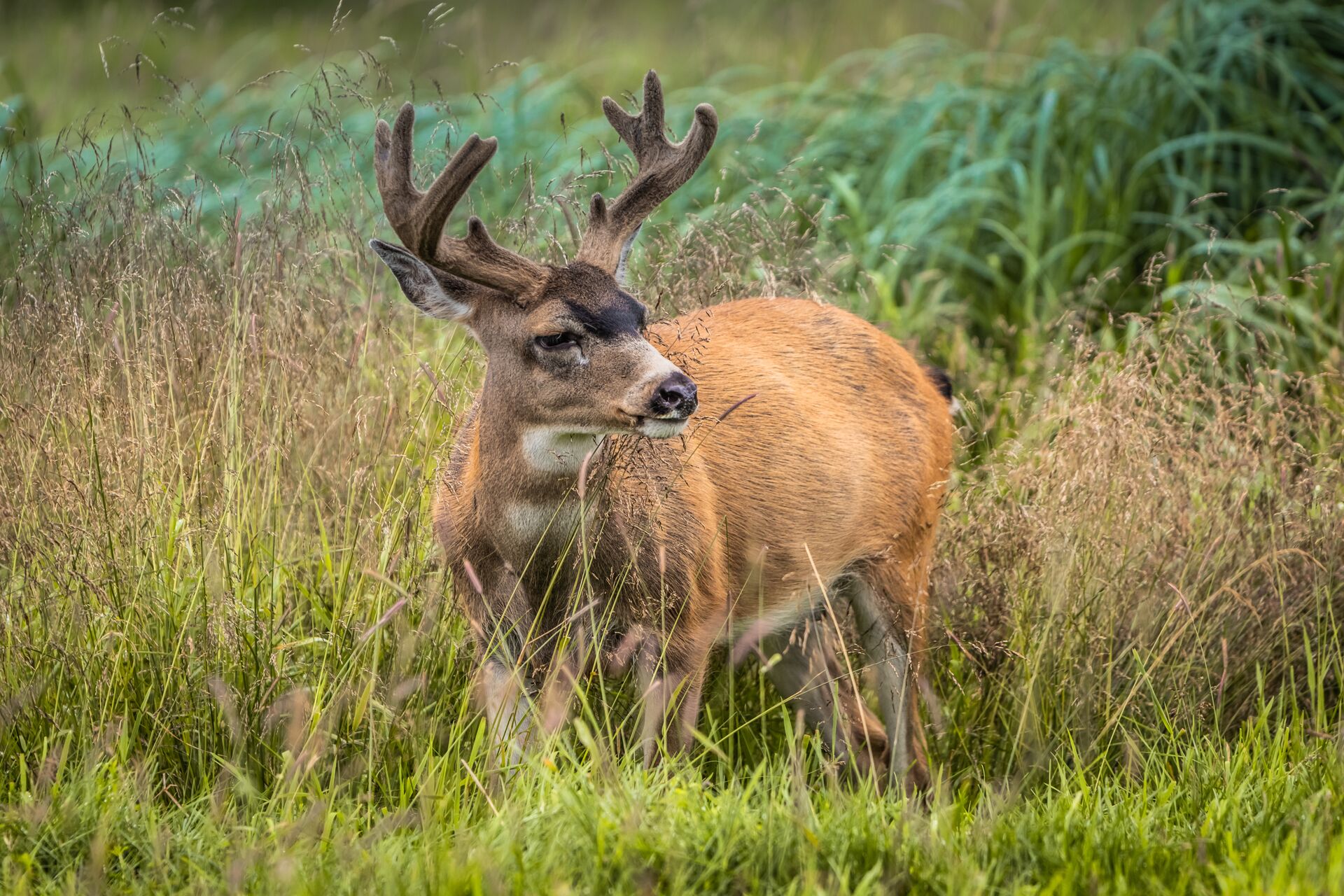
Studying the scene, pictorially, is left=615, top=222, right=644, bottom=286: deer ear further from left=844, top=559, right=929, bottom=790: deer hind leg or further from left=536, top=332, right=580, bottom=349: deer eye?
left=844, top=559, right=929, bottom=790: deer hind leg

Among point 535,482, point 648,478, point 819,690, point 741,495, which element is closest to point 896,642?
point 819,690

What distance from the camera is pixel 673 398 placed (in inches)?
130

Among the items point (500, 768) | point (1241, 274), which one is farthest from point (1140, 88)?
point (500, 768)

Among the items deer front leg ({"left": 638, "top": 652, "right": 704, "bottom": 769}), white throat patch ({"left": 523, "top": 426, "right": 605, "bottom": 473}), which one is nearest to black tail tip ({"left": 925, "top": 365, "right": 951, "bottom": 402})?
deer front leg ({"left": 638, "top": 652, "right": 704, "bottom": 769})

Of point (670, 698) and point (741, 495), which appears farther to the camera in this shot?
point (741, 495)


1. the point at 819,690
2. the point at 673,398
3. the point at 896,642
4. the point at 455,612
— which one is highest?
the point at 673,398

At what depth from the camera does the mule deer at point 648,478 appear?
11.4 ft

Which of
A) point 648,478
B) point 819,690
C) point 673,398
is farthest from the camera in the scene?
point 819,690

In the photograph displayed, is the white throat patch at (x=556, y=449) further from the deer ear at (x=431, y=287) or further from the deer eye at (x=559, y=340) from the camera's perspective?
the deer ear at (x=431, y=287)

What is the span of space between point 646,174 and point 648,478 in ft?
2.65

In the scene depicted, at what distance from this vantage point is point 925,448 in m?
4.55

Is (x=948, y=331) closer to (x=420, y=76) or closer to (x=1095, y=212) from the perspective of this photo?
(x=1095, y=212)

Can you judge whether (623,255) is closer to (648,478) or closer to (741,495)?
(648,478)

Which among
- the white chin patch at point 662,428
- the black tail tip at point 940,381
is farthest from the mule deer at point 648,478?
the black tail tip at point 940,381
